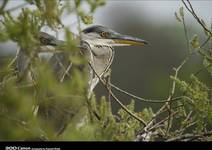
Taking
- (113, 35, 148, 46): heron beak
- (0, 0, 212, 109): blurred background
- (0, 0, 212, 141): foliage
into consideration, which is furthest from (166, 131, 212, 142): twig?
(0, 0, 212, 109): blurred background

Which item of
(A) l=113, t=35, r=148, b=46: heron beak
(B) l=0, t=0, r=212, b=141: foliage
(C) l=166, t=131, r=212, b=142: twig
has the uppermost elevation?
(A) l=113, t=35, r=148, b=46: heron beak

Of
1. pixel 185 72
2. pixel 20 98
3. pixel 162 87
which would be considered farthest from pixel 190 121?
pixel 162 87

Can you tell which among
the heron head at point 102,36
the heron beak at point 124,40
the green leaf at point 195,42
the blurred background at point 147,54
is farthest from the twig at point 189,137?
the blurred background at point 147,54

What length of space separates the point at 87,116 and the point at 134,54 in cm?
1175

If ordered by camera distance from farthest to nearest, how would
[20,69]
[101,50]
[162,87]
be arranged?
[162,87] → [101,50] → [20,69]

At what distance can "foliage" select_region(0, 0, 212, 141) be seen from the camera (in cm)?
218

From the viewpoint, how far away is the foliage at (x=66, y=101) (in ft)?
7.14

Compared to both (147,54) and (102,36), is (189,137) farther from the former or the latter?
(147,54)

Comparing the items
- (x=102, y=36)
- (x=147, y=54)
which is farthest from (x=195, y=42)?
(x=147, y=54)

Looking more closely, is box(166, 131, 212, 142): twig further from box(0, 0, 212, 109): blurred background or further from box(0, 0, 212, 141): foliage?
box(0, 0, 212, 109): blurred background

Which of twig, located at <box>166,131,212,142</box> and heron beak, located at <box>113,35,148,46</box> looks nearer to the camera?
twig, located at <box>166,131,212,142</box>

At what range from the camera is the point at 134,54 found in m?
14.9

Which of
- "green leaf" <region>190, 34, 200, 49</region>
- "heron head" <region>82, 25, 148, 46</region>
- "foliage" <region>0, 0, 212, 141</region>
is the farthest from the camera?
"heron head" <region>82, 25, 148, 46</region>

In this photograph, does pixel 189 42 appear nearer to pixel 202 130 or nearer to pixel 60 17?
pixel 202 130
